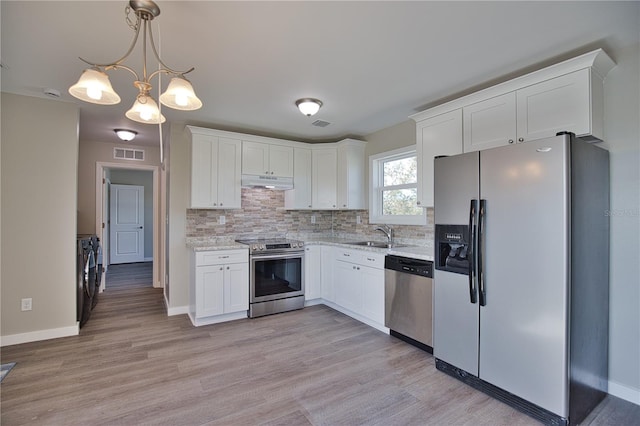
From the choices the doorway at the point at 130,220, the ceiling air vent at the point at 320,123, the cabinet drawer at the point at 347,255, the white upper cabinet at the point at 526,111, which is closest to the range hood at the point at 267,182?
the ceiling air vent at the point at 320,123

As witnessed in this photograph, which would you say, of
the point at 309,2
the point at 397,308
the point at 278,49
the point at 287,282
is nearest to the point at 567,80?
the point at 309,2

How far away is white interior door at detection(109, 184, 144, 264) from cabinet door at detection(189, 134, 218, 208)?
18.1 ft

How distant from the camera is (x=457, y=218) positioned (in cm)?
251

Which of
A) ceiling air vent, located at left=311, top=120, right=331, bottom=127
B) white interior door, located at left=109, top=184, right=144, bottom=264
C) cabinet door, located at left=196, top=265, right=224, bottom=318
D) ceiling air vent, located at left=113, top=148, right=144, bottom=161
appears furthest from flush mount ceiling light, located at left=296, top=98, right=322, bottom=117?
white interior door, located at left=109, top=184, right=144, bottom=264

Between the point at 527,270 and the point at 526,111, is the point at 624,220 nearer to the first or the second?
the point at 527,270

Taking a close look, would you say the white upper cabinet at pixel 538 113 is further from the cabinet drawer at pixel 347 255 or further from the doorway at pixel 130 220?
the doorway at pixel 130 220

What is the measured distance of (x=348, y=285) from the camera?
3.97 meters

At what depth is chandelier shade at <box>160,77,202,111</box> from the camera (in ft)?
5.63

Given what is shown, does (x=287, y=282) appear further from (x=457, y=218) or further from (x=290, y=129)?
(x=457, y=218)

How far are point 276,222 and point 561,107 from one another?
3.71 m

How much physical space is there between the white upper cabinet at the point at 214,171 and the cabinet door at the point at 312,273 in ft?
3.92

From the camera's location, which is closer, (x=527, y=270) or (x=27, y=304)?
(x=527, y=270)

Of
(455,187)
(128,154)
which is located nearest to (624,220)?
(455,187)

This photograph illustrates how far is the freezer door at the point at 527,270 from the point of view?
6.30 feet
